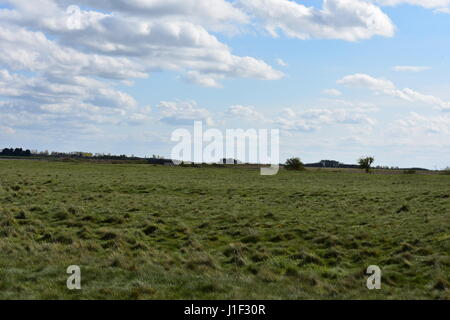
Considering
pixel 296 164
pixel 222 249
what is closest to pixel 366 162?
pixel 296 164

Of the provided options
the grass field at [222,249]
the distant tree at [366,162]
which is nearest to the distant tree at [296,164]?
the distant tree at [366,162]

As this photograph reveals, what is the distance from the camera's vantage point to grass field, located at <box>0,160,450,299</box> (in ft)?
32.5

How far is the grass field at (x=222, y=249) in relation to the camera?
9.91 m

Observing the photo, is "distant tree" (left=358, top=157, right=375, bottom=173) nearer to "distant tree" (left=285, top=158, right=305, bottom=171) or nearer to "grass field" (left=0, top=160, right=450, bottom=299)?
"distant tree" (left=285, top=158, right=305, bottom=171)

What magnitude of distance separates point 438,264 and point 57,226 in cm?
1379

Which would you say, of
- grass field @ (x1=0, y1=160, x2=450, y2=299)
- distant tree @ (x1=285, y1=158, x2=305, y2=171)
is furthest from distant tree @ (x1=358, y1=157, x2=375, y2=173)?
grass field @ (x1=0, y1=160, x2=450, y2=299)

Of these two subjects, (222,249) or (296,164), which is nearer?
(222,249)

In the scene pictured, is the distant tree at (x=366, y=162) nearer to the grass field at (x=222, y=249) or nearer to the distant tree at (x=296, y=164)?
the distant tree at (x=296, y=164)

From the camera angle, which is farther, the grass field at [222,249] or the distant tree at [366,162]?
the distant tree at [366,162]

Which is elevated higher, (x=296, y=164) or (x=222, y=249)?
(x=296, y=164)

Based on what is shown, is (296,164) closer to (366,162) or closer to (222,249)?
(366,162)

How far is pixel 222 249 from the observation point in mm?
14539

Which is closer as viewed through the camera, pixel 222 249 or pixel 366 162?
pixel 222 249

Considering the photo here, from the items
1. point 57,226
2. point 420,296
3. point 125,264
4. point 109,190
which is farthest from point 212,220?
point 109,190
